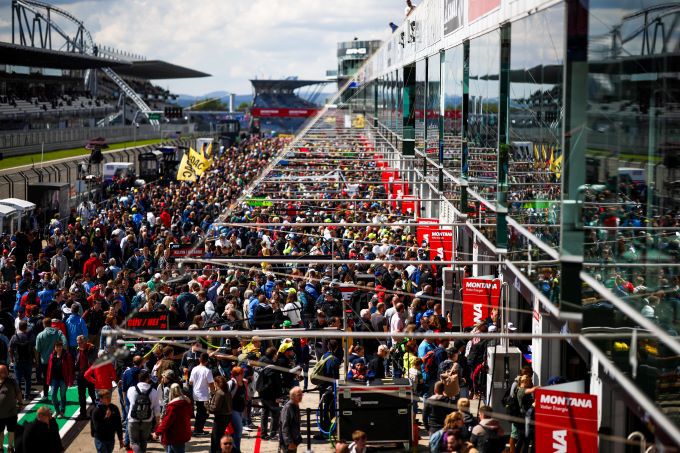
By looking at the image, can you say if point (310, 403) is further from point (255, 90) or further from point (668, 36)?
point (255, 90)

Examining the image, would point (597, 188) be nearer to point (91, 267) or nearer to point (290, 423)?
point (290, 423)

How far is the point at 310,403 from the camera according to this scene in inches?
576

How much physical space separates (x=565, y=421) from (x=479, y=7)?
19.6 ft

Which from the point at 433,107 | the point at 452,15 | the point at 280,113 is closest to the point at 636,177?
the point at 452,15

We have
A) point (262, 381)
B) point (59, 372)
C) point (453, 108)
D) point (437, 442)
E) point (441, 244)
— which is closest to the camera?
point (437, 442)

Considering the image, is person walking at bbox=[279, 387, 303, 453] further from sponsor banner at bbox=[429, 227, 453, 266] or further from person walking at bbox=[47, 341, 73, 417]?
sponsor banner at bbox=[429, 227, 453, 266]

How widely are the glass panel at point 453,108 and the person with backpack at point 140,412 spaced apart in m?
6.64

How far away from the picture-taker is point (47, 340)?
14789 mm

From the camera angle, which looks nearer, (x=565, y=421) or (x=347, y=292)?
(x=565, y=421)

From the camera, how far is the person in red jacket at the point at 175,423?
1154 cm

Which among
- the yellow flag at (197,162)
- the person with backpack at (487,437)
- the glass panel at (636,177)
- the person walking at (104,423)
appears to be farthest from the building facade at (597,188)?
the yellow flag at (197,162)

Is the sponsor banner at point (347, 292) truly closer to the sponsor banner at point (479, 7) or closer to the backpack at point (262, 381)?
the backpack at point (262, 381)

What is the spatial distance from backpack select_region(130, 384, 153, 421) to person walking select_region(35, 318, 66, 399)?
9.71ft

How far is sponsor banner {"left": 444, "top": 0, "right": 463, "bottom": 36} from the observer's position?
1470cm
